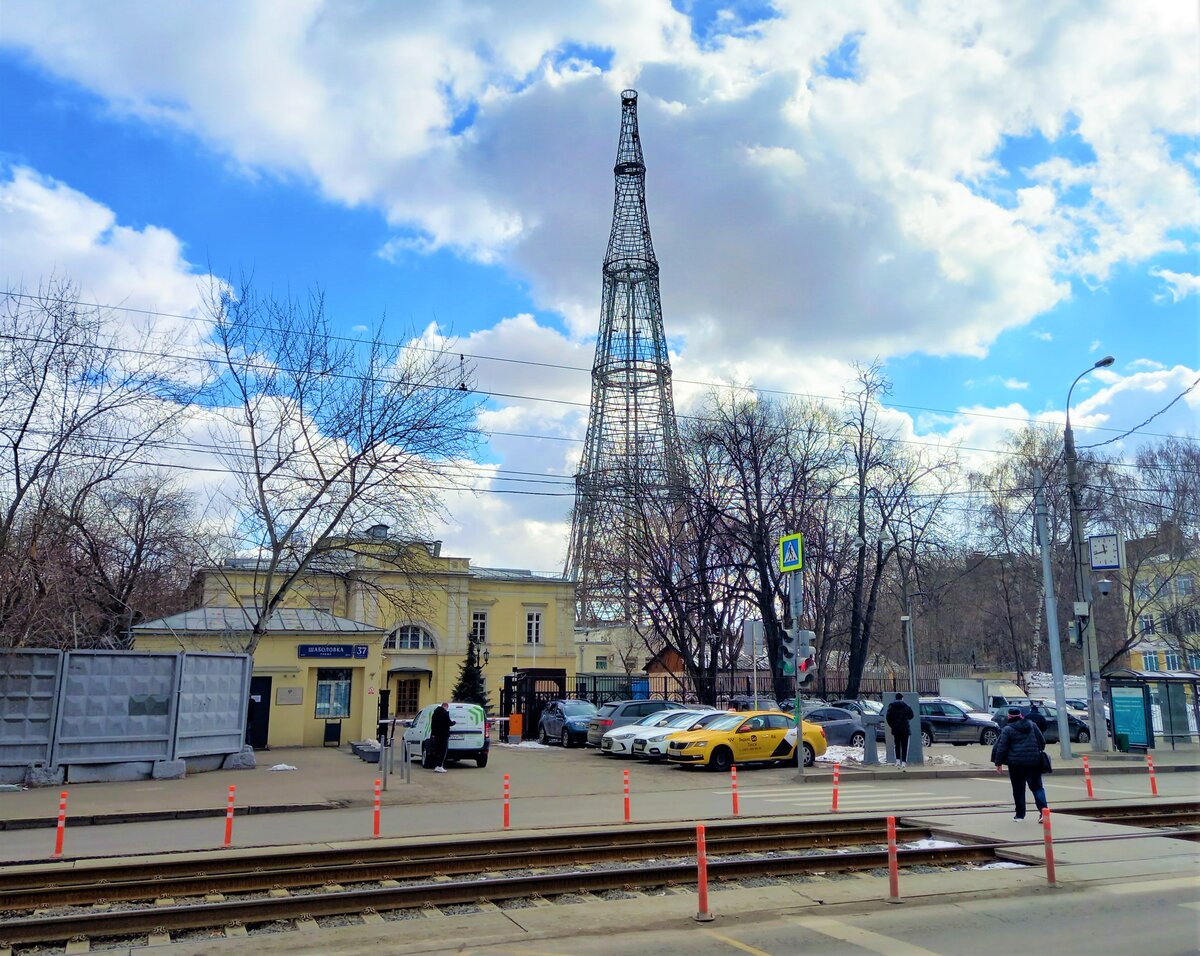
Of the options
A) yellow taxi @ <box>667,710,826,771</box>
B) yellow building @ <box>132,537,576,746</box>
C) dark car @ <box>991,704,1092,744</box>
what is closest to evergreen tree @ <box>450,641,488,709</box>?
yellow building @ <box>132,537,576,746</box>

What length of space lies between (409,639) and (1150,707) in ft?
134

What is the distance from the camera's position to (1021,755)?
13102mm

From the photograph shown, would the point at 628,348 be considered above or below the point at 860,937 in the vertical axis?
above

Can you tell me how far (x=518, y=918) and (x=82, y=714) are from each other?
630 inches

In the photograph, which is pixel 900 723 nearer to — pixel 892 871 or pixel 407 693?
pixel 892 871

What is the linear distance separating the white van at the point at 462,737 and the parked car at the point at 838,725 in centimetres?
1009

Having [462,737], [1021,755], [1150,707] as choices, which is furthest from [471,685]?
[1021,755]

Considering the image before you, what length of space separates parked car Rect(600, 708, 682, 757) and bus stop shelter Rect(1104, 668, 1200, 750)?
12850 mm

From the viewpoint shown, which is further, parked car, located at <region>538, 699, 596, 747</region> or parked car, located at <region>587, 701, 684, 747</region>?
parked car, located at <region>538, 699, 596, 747</region>

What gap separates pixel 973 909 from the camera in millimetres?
8602

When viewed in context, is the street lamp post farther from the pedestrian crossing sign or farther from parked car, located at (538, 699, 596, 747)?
parked car, located at (538, 699, 596, 747)

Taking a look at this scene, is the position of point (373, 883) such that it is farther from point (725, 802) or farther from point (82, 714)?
point (82, 714)

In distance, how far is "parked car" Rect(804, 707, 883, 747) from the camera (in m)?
28.4

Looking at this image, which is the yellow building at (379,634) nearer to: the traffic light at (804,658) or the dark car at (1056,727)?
the traffic light at (804,658)
